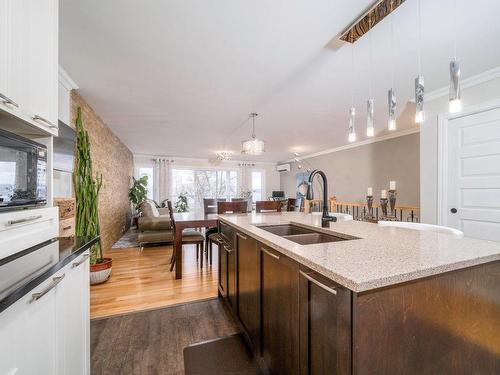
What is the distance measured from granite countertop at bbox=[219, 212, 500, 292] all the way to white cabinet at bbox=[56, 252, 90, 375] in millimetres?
932

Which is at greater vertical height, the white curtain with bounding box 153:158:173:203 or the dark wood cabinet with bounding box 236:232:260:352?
the white curtain with bounding box 153:158:173:203

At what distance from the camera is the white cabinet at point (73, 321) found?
91 cm

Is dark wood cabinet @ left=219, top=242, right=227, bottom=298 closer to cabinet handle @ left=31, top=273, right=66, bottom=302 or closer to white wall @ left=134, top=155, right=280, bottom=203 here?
cabinet handle @ left=31, top=273, right=66, bottom=302

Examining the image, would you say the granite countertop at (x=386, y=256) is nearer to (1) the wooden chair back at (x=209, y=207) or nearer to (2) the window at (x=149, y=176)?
(1) the wooden chair back at (x=209, y=207)

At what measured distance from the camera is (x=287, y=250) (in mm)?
1013

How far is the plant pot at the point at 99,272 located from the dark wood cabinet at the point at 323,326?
2636mm

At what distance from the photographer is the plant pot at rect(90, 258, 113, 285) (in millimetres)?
2600

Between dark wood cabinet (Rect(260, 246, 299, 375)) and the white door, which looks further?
the white door

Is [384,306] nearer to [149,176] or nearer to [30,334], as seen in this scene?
[30,334]

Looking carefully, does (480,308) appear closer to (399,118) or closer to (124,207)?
(399,118)

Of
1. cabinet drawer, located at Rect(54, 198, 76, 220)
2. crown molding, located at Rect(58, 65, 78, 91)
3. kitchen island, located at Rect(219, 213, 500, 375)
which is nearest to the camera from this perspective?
kitchen island, located at Rect(219, 213, 500, 375)

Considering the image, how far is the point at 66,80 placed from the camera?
2.37m

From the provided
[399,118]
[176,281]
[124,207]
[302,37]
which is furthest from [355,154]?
[124,207]

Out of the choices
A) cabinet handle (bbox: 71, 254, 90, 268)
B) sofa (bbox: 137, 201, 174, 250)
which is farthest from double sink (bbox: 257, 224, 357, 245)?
sofa (bbox: 137, 201, 174, 250)
